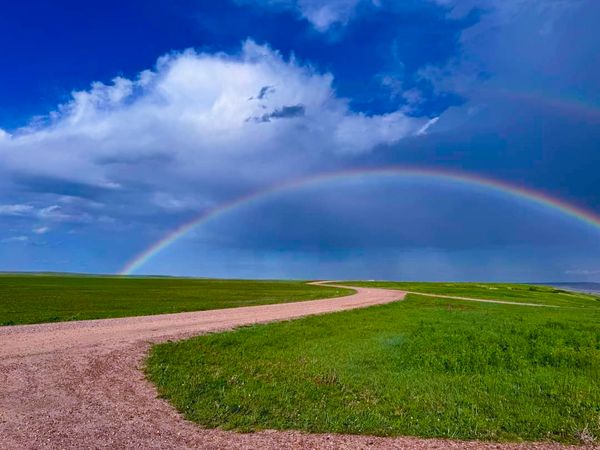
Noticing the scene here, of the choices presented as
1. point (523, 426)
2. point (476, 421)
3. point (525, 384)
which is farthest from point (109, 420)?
point (525, 384)

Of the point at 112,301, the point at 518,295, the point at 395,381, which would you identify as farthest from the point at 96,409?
the point at 518,295

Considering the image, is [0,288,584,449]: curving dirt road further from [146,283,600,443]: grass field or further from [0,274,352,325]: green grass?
[0,274,352,325]: green grass

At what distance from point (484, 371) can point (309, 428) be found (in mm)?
8520

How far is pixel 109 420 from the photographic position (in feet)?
35.0

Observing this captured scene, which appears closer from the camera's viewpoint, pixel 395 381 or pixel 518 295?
pixel 395 381

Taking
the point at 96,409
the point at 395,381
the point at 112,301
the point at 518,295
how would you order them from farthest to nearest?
the point at 518,295
the point at 112,301
the point at 395,381
the point at 96,409

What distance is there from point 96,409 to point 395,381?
8.32m

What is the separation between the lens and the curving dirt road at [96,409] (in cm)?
952

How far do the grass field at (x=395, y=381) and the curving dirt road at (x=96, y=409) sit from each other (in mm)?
574

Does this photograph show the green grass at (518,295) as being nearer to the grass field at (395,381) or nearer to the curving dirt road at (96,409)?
the grass field at (395,381)

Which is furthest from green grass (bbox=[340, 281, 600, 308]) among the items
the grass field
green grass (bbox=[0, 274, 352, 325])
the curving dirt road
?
the curving dirt road

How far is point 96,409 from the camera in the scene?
1143cm

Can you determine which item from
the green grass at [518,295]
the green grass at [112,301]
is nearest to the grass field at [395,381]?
the green grass at [112,301]

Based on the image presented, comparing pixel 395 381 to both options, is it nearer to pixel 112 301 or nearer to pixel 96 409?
pixel 96 409
